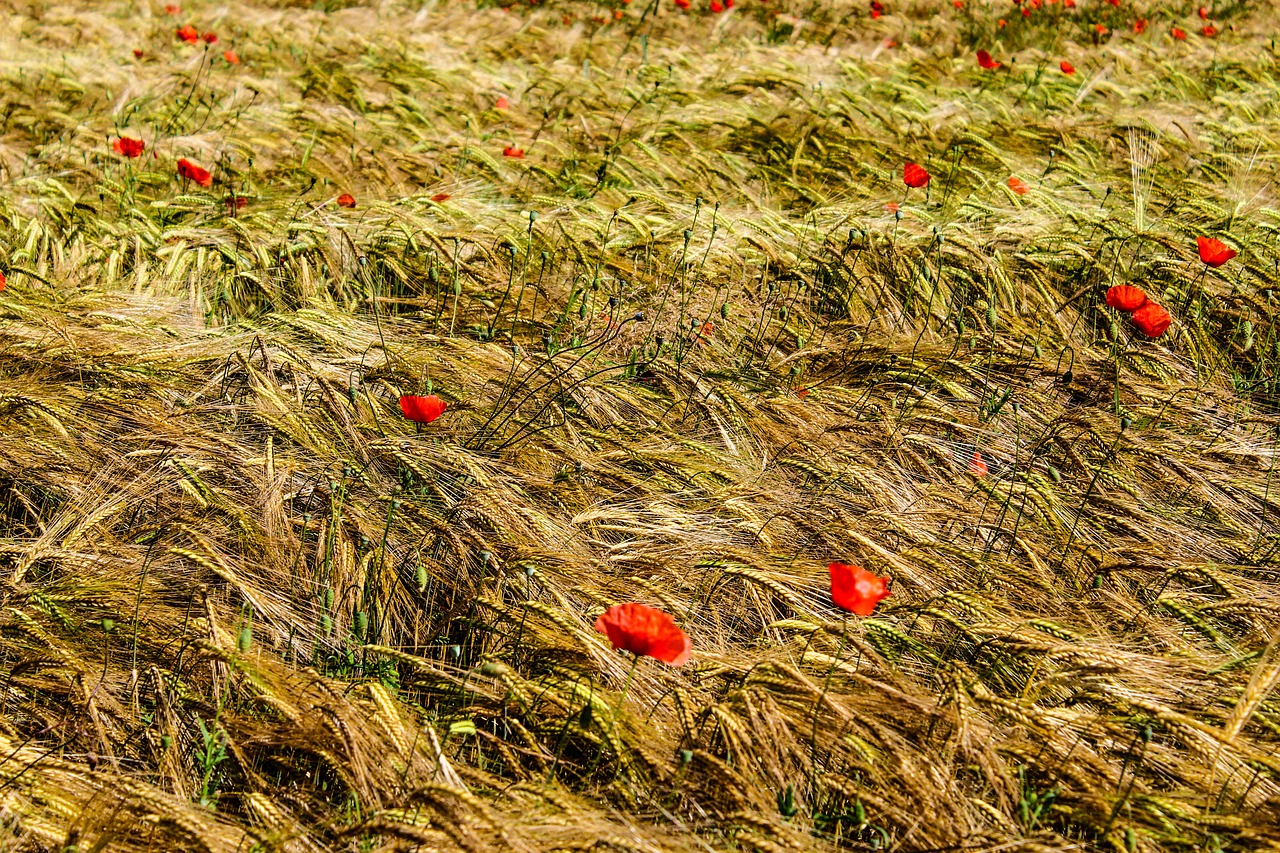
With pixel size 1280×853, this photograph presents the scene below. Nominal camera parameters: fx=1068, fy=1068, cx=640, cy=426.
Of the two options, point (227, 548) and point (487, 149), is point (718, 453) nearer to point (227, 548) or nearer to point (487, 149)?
point (227, 548)

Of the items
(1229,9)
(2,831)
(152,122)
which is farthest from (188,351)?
(1229,9)

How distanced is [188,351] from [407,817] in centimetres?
150

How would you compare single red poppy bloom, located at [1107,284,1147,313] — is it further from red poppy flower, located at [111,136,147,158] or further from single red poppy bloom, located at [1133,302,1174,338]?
red poppy flower, located at [111,136,147,158]

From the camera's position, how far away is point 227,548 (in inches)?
71.9

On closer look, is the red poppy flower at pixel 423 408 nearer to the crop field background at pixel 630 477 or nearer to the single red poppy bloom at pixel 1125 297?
the crop field background at pixel 630 477

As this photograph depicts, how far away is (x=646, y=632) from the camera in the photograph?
1.34 metres

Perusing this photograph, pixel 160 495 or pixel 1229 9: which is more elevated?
pixel 1229 9

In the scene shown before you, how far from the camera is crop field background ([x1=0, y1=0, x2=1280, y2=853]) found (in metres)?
1.40

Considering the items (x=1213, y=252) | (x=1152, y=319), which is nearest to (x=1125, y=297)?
(x=1152, y=319)

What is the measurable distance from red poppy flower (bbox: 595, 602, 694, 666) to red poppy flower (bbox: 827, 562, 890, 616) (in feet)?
0.77

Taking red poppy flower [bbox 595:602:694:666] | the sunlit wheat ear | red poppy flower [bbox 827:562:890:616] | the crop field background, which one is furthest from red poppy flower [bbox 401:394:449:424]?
the sunlit wheat ear

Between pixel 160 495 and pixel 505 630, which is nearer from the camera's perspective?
pixel 505 630

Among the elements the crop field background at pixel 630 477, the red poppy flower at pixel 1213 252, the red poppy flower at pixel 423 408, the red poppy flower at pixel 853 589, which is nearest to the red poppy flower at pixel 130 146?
the crop field background at pixel 630 477

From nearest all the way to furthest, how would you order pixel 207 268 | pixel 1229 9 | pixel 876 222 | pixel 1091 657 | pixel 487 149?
pixel 1091 657 < pixel 207 268 < pixel 876 222 < pixel 487 149 < pixel 1229 9
